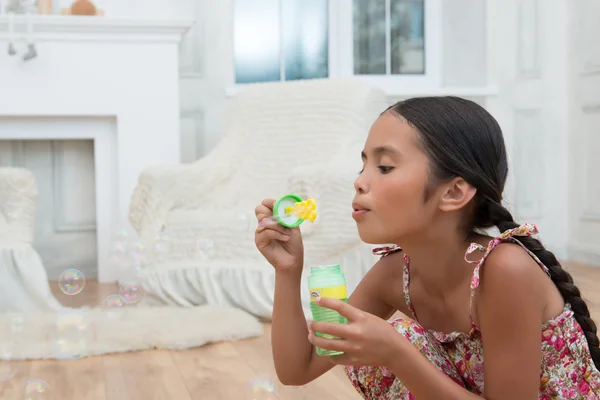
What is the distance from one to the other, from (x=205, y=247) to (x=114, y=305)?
39 cm

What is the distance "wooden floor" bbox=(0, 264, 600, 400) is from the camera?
1676 mm

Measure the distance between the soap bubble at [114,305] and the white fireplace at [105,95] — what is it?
0.75 meters

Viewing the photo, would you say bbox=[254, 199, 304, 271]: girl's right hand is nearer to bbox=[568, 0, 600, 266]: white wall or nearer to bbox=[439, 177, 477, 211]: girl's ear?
bbox=[439, 177, 477, 211]: girl's ear

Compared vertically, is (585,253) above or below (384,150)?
below

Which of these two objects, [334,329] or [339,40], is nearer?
[334,329]

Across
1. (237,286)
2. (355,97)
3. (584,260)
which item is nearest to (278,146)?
(355,97)

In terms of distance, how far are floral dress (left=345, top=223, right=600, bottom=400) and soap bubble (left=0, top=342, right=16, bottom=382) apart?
110 centimetres

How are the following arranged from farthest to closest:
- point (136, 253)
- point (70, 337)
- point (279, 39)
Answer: point (279, 39), point (136, 253), point (70, 337)

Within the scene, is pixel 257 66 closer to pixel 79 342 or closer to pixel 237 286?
pixel 237 286

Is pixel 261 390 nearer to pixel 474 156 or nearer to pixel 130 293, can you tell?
pixel 130 293

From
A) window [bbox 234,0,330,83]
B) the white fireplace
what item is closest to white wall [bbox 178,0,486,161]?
window [bbox 234,0,330,83]

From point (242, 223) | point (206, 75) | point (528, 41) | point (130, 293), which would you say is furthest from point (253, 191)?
point (528, 41)

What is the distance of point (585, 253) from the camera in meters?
3.80

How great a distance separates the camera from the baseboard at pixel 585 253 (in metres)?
3.71
